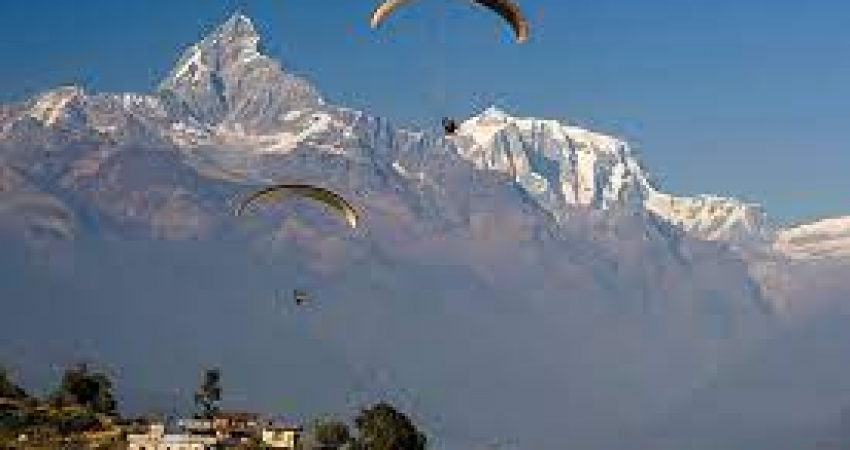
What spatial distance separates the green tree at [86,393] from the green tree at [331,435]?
71.5 feet

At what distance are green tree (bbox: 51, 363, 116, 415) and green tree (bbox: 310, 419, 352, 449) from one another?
21784 mm

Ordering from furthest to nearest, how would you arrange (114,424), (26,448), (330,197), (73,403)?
(73,403)
(114,424)
(26,448)
(330,197)

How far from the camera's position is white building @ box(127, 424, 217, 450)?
503 ft

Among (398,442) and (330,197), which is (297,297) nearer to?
(330,197)

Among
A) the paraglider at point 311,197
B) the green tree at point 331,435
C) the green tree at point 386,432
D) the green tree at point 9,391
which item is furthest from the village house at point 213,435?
the paraglider at point 311,197

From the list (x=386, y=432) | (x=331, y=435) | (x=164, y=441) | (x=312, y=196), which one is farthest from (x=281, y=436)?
(x=312, y=196)

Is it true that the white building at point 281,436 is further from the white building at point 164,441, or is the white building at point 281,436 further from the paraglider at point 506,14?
the paraglider at point 506,14

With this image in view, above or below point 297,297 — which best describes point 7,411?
above

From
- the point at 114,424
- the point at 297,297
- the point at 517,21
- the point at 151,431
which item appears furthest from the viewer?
the point at 114,424

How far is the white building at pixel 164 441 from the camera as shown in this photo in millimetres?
153250

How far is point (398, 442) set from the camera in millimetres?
175250

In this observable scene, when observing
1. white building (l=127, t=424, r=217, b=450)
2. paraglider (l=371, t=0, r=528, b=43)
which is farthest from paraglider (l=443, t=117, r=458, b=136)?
white building (l=127, t=424, r=217, b=450)

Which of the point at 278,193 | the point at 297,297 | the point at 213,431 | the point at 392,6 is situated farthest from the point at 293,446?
the point at 392,6

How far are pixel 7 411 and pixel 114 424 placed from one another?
1032 centimetres
